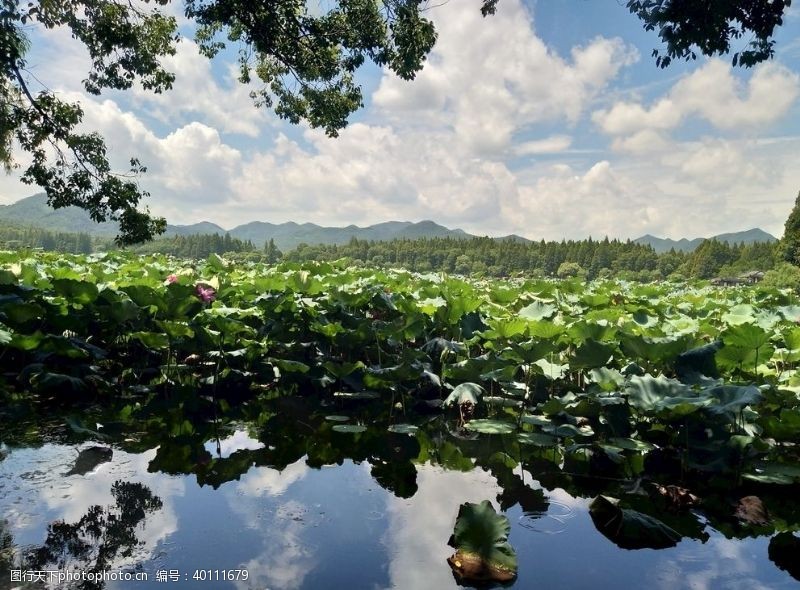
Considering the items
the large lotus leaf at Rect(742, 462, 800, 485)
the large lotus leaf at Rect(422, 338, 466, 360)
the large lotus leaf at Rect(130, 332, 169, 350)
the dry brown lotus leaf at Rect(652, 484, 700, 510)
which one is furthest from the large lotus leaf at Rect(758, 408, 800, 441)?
the large lotus leaf at Rect(130, 332, 169, 350)

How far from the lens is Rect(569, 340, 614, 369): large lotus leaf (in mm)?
4203

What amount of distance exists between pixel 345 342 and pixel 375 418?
106 centimetres

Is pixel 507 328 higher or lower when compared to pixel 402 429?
higher

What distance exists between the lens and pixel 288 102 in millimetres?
11867

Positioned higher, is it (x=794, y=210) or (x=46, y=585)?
(x=794, y=210)

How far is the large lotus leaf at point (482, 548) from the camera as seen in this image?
8.07ft

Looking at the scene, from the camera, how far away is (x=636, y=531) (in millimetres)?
2877

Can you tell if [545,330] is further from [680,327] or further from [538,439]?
[680,327]

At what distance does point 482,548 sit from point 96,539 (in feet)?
5.80

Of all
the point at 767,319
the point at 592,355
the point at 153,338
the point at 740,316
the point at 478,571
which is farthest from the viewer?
the point at 740,316

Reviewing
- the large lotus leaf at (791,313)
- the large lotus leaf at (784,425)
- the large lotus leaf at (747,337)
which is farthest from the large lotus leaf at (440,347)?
the large lotus leaf at (791,313)

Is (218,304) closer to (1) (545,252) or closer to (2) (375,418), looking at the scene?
(2) (375,418)

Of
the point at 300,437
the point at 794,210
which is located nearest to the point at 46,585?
the point at 300,437

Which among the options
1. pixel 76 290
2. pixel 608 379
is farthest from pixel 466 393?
pixel 76 290
